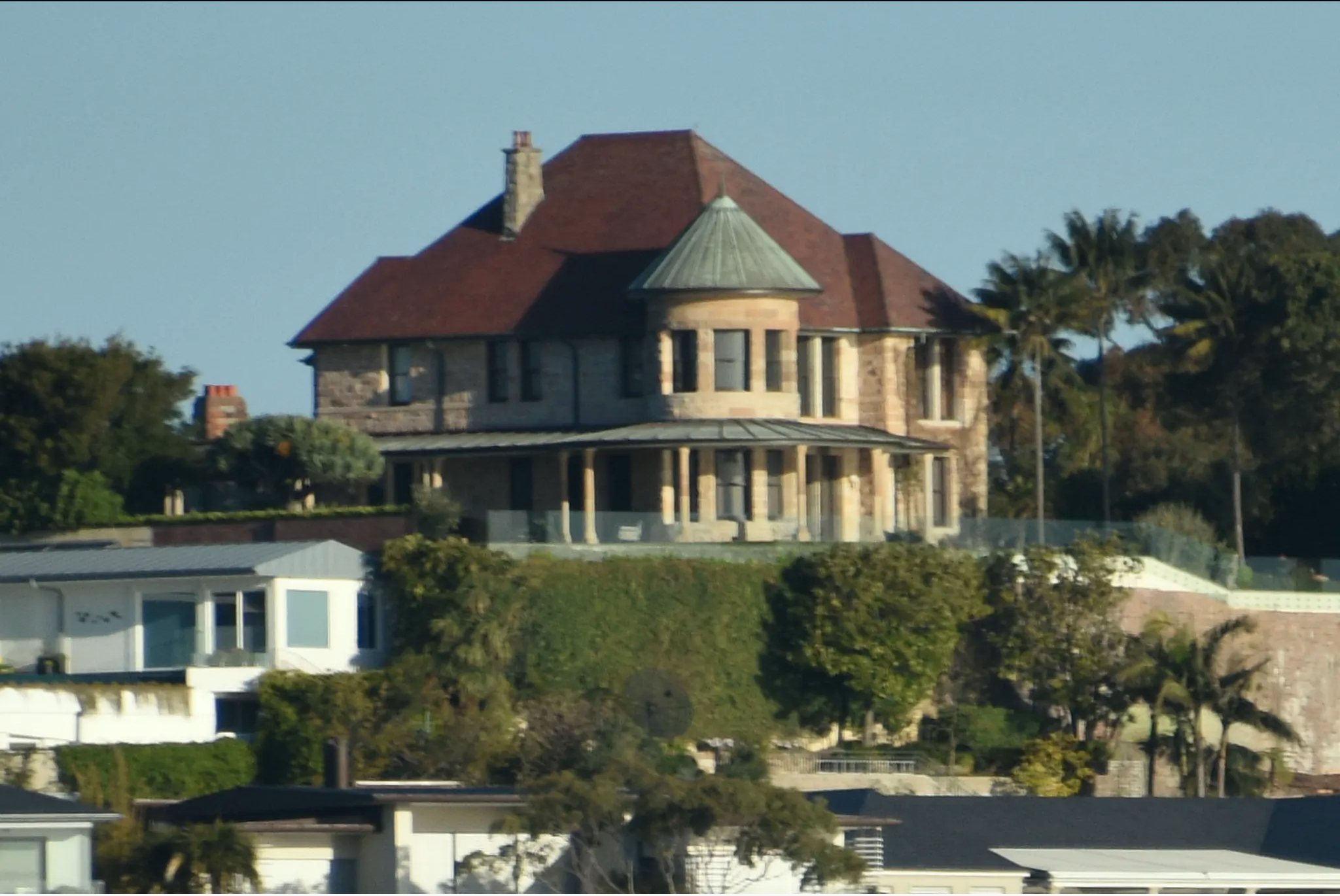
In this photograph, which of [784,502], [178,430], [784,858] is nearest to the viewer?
[784,858]

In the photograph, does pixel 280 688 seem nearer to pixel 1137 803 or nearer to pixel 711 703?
pixel 711 703

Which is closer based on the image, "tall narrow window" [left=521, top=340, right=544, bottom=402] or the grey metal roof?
the grey metal roof

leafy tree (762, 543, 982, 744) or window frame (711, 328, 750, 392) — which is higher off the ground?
window frame (711, 328, 750, 392)

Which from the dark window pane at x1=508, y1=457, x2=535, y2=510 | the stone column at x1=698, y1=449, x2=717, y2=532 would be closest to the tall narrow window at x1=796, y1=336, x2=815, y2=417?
the stone column at x1=698, y1=449, x2=717, y2=532

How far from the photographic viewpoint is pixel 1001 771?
5919 centimetres

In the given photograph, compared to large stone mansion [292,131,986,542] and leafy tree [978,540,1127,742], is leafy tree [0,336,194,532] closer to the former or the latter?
large stone mansion [292,131,986,542]

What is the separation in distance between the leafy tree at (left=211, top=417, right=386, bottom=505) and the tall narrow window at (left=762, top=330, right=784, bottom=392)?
782 centimetres

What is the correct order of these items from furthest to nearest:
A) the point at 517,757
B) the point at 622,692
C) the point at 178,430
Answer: the point at 178,430 < the point at 622,692 < the point at 517,757

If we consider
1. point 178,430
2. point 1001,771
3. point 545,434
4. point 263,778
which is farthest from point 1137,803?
point 178,430

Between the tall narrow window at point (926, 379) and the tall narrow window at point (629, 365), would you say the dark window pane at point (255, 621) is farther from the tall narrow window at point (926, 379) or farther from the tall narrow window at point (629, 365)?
the tall narrow window at point (926, 379)

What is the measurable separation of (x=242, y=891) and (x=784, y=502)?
25.8 meters

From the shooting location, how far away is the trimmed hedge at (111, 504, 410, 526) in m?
61.4

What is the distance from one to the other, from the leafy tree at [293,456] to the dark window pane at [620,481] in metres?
4.59

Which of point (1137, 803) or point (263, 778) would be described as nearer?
point (1137, 803)
